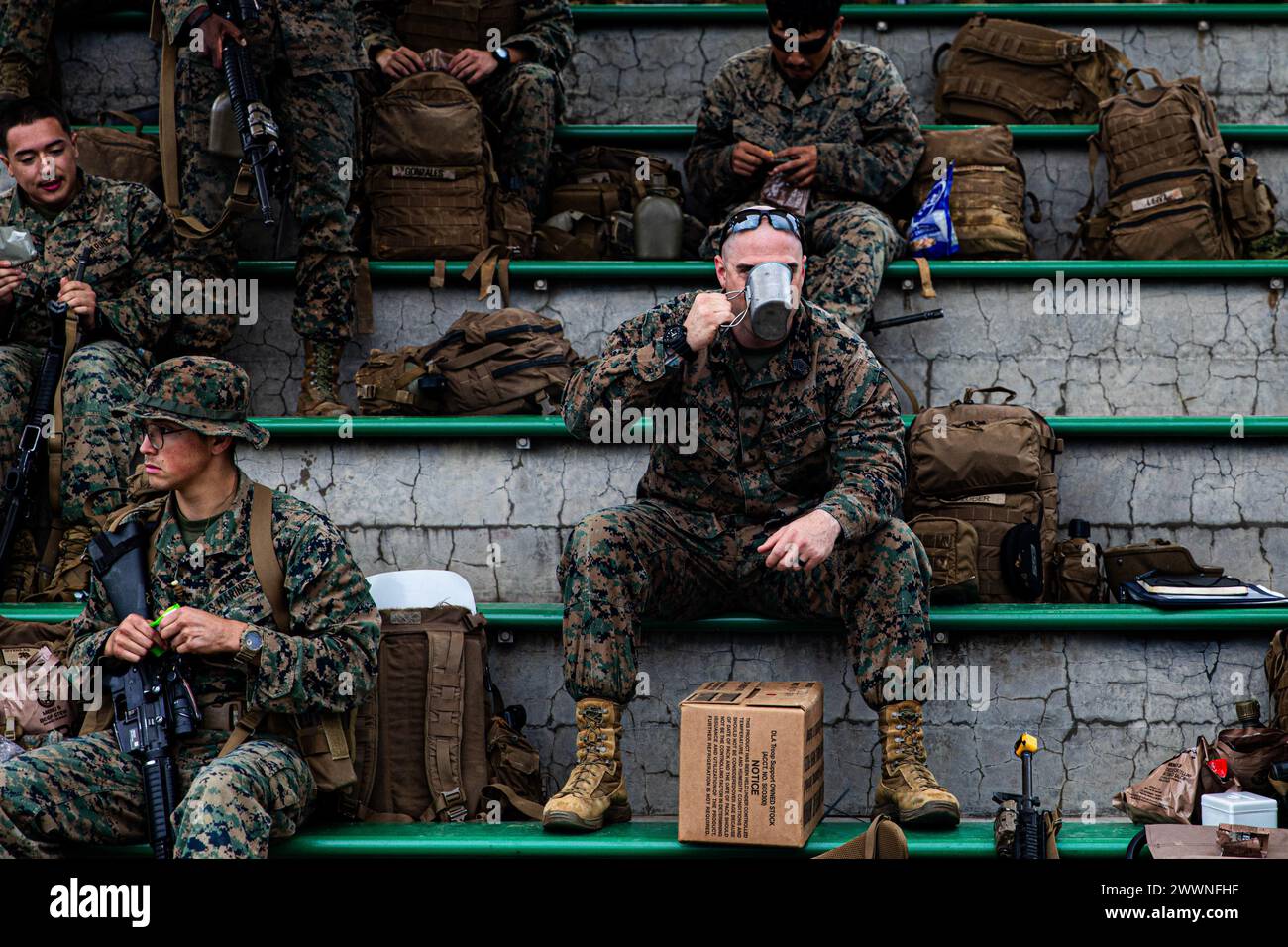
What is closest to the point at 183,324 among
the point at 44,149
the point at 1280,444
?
the point at 44,149

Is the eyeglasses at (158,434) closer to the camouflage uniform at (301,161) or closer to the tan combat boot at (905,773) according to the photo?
the camouflage uniform at (301,161)

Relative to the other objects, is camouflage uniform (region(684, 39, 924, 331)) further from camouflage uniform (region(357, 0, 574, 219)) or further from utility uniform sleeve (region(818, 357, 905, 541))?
utility uniform sleeve (region(818, 357, 905, 541))

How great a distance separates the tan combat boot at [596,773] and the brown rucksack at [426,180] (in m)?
2.10

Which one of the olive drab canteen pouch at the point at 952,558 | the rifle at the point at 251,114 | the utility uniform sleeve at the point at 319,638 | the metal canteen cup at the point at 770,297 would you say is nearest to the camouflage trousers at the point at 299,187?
the rifle at the point at 251,114

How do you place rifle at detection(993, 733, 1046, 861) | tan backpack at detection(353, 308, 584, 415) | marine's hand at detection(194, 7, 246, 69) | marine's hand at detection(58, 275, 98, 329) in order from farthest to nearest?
marine's hand at detection(194, 7, 246, 69) < tan backpack at detection(353, 308, 584, 415) < marine's hand at detection(58, 275, 98, 329) < rifle at detection(993, 733, 1046, 861)

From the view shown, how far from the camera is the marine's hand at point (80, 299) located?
4.09 meters

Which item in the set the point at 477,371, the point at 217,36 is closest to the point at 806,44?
the point at 477,371

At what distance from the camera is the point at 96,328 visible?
13.6 feet

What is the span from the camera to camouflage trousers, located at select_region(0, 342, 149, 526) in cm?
391

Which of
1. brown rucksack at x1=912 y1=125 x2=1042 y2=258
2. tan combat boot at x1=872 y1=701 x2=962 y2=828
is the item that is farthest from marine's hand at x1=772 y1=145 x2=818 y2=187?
tan combat boot at x1=872 y1=701 x2=962 y2=828

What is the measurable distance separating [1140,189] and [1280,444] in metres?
1.12

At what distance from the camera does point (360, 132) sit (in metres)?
4.77

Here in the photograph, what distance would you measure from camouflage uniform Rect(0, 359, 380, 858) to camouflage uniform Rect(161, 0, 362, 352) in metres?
1.30

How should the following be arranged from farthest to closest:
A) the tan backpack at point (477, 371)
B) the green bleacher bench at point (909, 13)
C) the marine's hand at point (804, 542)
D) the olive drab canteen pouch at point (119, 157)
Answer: the green bleacher bench at point (909, 13)
the olive drab canteen pouch at point (119, 157)
the tan backpack at point (477, 371)
the marine's hand at point (804, 542)
